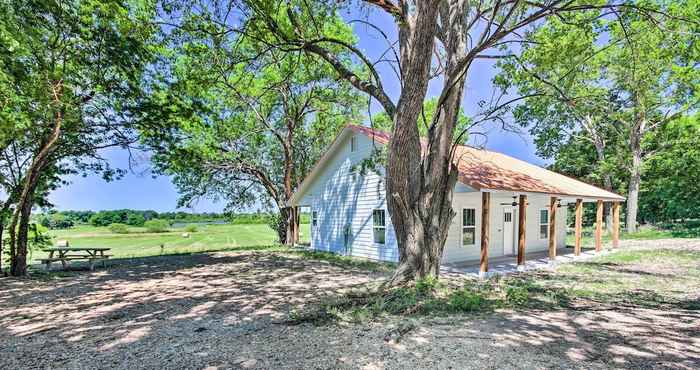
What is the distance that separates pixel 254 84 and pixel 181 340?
1406 cm

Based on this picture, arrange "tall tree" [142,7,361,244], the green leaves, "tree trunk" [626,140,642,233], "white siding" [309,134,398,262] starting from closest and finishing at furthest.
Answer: the green leaves, "tall tree" [142,7,361,244], "white siding" [309,134,398,262], "tree trunk" [626,140,642,233]

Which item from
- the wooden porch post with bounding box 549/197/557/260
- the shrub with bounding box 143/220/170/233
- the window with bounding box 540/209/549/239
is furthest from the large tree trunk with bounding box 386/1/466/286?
the shrub with bounding box 143/220/170/233

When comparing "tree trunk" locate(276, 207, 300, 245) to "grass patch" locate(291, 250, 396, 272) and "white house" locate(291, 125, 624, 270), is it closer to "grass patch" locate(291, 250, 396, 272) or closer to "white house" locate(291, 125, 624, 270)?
"white house" locate(291, 125, 624, 270)

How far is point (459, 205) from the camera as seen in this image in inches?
428

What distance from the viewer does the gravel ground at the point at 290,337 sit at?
3.38 m

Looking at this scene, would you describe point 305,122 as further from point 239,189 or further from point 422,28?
point 422,28

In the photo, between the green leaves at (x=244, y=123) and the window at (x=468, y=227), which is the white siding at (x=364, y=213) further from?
the green leaves at (x=244, y=123)

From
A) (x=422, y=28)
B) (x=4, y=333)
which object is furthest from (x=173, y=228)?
(x=422, y=28)

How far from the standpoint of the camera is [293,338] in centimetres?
405

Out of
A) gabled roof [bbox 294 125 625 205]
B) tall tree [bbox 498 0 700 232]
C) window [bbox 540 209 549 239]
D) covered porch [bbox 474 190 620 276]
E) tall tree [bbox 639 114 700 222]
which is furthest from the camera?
tall tree [bbox 639 114 700 222]

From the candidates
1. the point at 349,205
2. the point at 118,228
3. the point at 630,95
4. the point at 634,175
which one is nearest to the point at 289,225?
the point at 349,205

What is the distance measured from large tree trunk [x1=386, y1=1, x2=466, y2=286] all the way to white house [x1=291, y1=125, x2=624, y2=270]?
7.44 feet

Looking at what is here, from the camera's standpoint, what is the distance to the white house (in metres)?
10.3

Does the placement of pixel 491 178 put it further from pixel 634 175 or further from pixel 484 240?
pixel 634 175
